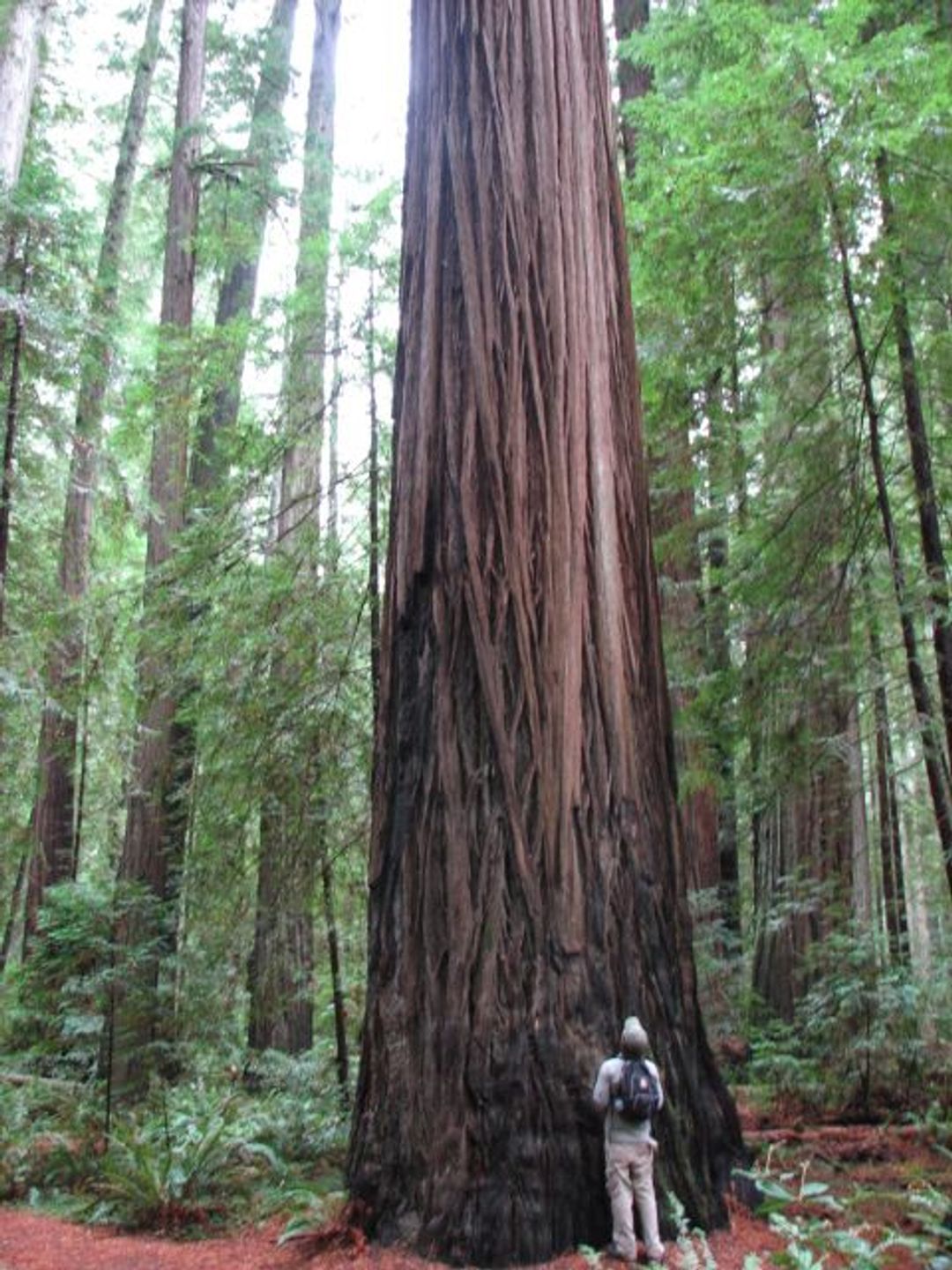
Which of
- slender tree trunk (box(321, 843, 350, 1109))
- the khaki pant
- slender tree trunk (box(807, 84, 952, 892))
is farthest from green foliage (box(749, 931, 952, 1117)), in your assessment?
the khaki pant

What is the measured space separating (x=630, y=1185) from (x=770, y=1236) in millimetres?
932

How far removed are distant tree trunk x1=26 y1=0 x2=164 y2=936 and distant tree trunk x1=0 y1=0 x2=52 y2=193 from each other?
1.77 metres

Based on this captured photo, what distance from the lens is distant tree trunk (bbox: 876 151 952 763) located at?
6.59 m

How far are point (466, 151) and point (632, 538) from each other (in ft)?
7.35

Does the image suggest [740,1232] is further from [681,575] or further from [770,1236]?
[681,575]

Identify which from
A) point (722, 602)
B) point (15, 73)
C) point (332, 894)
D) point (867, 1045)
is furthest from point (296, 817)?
point (15, 73)

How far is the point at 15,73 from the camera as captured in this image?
523 inches

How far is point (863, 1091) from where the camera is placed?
7.70 metres

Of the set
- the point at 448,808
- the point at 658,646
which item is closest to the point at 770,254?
the point at 658,646

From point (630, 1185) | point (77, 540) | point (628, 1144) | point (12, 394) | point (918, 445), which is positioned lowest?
point (630, 1185)

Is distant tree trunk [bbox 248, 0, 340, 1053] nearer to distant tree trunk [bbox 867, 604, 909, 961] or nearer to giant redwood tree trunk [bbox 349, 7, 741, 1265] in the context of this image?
giant redwood tree trunk [bbox 349, 7, 741, 1265]

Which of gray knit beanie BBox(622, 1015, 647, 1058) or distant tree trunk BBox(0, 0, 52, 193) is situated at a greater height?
distant tree trunk BBox(0, 0, 52, 193)

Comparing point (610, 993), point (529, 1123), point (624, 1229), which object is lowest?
point (624, 1229)

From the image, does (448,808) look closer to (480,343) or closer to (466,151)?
(480,343)
